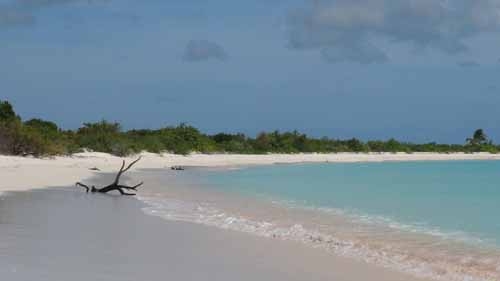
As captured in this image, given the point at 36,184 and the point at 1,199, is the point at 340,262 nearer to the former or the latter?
the point at 1,199

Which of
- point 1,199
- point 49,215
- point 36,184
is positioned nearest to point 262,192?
point 36,184

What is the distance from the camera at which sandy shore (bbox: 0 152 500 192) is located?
1986 centimetres

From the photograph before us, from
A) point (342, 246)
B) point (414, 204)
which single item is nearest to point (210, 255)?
point (342, 246)

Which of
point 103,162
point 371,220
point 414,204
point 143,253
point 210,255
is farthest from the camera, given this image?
point 103,162

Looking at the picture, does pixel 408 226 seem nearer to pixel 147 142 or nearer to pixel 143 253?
pixel 143 253

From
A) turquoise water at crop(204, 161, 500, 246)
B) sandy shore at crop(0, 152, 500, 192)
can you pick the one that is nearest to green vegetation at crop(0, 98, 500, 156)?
sandy shore at crop(0, 152, 500, 192)

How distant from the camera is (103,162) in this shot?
3481cm

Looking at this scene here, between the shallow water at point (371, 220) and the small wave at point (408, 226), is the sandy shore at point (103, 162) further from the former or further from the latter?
the small wave at point (408, 226)

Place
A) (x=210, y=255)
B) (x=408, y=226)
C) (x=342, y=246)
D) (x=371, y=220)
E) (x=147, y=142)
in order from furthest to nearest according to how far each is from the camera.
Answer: (x=147, y=142) → (x=371, y=220) → (x=408, y=226) → (x=342, y=246) → (x=210, y=255)

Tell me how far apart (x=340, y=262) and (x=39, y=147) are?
24.6 metres

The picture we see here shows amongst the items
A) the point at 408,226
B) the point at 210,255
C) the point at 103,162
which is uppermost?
the point at 103,162

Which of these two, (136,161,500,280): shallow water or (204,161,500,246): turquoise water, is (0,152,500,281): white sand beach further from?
(204,161,500,246): turquoise water

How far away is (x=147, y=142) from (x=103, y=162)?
9488 millimetres

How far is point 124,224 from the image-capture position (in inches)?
408
